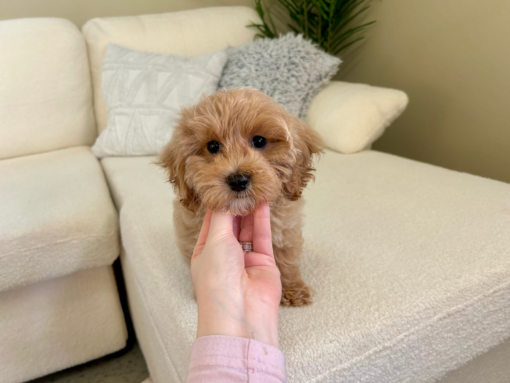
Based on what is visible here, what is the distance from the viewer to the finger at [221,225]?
2.41ft

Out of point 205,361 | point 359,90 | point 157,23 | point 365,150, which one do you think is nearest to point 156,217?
point 205,361

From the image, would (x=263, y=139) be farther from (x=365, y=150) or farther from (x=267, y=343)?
(x=365, y=150)

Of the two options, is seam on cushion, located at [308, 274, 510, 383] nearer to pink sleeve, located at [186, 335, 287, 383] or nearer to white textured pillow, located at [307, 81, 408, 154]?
pink sleeve, located at [186, 335, 287, 383]

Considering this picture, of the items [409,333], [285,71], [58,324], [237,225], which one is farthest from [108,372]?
[285,71]

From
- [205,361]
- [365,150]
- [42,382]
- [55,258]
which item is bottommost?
[42,382]

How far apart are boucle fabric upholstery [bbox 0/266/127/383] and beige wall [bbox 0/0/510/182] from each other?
182cm

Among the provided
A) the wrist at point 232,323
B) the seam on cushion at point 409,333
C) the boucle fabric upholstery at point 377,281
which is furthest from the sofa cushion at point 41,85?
the seam on cushion at point 409,333

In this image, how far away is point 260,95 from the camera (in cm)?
85

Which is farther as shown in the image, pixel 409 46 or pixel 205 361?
pixel 409 46

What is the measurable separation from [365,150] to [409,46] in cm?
82

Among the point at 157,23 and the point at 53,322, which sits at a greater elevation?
the point at 157,23

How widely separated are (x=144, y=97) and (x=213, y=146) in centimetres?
116

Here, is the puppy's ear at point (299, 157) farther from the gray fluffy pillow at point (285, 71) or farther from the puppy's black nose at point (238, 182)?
the gray fluffy pillow at point (285, 71)

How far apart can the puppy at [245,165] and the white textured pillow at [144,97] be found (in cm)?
96
